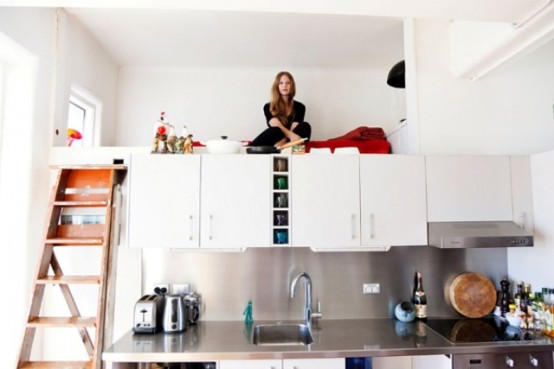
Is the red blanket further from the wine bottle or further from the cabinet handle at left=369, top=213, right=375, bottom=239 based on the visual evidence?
the wine bottle

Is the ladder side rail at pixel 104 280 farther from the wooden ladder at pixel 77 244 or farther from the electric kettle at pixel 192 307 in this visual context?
the electric kettle at pixel 192 307

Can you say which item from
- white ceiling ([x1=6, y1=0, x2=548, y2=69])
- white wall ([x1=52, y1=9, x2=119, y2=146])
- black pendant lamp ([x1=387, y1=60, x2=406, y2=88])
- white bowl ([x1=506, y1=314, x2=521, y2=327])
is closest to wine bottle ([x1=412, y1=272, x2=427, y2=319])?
white bowl ([x1=506, y1=314, x2=521, y2=327])

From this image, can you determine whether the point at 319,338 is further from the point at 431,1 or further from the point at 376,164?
the point at 431,1

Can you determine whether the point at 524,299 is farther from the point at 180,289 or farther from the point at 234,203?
the point at 180,289

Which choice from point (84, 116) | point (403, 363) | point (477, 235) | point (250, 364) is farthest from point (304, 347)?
point (84, 116)

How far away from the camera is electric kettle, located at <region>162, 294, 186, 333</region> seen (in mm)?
2152

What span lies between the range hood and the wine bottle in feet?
1.42

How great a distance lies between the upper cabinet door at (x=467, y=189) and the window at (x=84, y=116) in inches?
109

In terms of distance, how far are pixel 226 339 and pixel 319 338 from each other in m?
0.58

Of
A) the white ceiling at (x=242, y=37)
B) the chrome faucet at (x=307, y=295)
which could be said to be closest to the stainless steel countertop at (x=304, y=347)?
the chrome faucet at (x=307, y=295)

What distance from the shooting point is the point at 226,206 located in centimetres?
Result: 217

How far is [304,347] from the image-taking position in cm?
191

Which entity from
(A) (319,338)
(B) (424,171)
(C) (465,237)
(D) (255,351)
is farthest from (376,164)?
(D) (255,351)

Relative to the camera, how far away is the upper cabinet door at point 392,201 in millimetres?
2201
